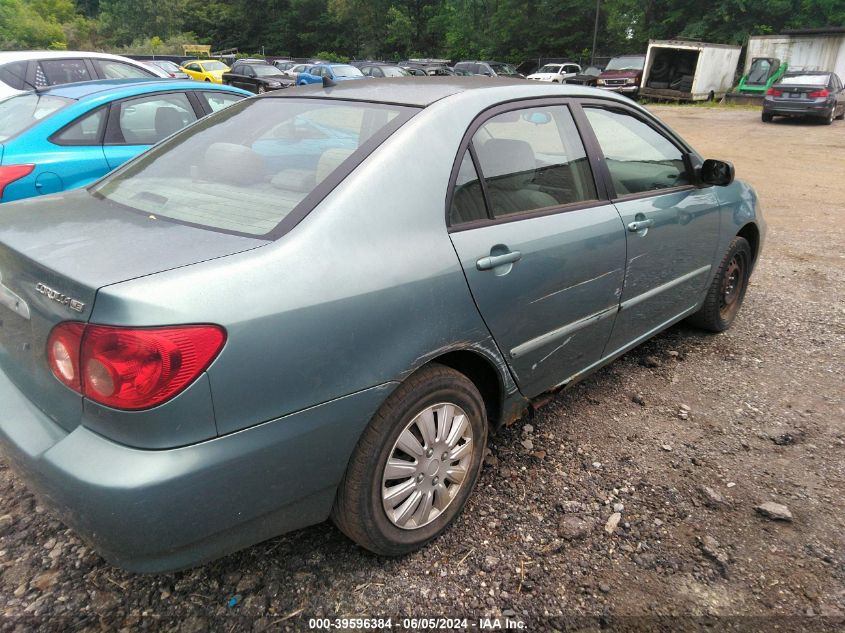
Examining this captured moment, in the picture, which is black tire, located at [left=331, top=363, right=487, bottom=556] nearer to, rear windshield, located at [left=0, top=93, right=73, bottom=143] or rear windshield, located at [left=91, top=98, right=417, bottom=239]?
rear windshield, located at [left=91, top=98, right=417, bottom=239]

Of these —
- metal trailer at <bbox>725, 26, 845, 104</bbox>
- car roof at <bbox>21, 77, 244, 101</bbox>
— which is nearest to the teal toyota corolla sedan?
car roof at <bbox>21, 77, 244, 101</bbox>

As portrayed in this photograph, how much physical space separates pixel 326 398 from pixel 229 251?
0.50 meters

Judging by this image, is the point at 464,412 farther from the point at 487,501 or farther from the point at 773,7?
the point at 773,7

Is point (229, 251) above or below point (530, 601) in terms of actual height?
above

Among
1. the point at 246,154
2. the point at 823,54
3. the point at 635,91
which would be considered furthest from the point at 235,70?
the point at 246,154

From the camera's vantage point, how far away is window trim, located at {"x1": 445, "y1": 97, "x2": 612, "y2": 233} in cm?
224

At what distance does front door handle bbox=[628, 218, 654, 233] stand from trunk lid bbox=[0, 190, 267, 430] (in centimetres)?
186

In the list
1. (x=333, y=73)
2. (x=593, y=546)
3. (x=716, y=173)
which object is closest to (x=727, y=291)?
(x=716, y=173)

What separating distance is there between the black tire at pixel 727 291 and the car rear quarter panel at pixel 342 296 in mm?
2339

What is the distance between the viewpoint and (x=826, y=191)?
9.43 m

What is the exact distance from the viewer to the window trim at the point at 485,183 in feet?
7.36

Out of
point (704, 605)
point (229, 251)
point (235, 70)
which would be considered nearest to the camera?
point (229, 251)

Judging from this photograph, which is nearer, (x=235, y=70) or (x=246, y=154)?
(x=246, y=154)

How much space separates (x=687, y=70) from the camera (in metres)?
27.9
